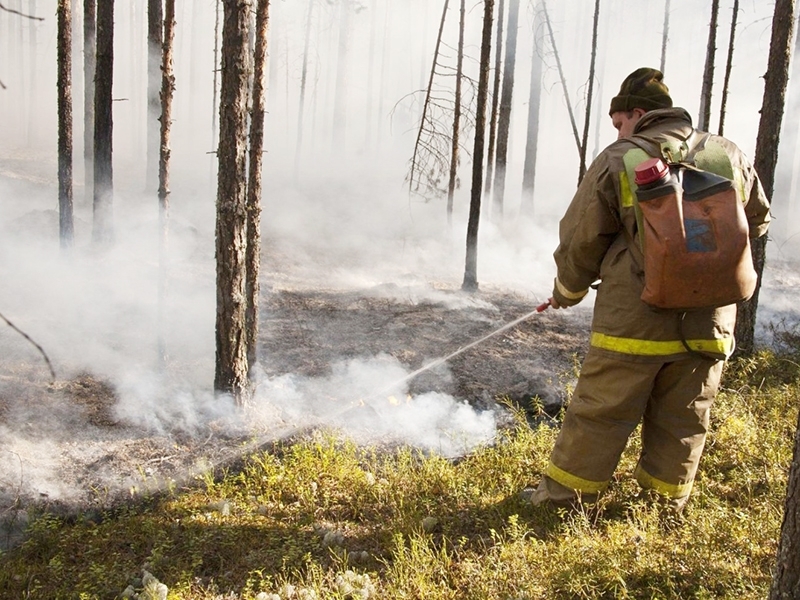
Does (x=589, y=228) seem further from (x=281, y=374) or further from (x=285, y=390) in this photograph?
(x=281, y=374)

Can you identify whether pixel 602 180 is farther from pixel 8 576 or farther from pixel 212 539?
pixel 8 576

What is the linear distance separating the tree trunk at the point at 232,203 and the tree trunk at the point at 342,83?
97.1 ft

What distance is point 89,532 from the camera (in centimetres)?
378

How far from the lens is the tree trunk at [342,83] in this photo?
109 feet

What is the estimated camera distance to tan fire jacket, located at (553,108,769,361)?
3027 mm

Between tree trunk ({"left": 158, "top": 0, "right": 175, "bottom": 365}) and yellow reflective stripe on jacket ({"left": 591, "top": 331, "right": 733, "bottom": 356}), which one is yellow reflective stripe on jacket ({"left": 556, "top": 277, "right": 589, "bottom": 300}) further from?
tree trunk ({"left": 158, "top": 0, "right": 175, "bottom": 365})

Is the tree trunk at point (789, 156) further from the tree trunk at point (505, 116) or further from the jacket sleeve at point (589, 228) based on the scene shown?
the jacket sleeve at point (589, 228)

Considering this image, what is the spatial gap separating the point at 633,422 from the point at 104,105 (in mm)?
8820

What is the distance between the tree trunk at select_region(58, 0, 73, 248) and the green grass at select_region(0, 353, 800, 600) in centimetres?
715

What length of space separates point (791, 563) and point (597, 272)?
172cm

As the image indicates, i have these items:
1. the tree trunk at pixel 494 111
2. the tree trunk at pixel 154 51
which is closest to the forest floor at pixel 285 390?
the tree trunk at pixel 154 51

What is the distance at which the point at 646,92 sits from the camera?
336cm

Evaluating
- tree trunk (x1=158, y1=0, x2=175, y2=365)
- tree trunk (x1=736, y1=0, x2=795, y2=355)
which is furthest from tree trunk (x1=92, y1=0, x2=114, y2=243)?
tree trunk (x1=736, y1=0, x2=795, y2=355)

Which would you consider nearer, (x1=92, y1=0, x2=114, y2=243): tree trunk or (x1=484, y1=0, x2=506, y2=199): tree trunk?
(x1=92, y1=0, x2=114, y2=243): tree trunk
